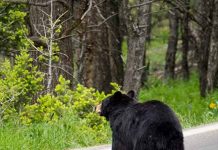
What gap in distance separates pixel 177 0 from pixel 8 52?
4916 mm

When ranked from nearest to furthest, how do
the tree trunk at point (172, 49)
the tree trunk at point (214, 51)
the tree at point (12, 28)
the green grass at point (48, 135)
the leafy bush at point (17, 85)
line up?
the green grass at point (48, 135) → the leafy bush at point (17, 85) → the tree at point (12, 28) → the tree trunk at point (214, 51) → the tree trunk at point (172, 49)

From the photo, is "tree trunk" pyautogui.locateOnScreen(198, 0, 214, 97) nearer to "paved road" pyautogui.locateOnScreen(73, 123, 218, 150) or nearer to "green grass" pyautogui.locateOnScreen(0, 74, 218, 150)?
"green grass" pyautogui.locateOnScreen(0, 74, 218, 150)

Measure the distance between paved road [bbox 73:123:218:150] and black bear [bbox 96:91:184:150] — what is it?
120cm

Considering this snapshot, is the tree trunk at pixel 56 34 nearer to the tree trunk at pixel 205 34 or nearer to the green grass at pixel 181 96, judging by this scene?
the green grass at pixel 181 96

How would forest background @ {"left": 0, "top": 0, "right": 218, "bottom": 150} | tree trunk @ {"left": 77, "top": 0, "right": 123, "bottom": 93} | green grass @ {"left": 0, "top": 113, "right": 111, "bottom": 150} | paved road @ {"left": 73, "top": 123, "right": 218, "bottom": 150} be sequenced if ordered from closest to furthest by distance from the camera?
1. green grass @ {"left": 0, "top": 113, "right": 111, "bottom": 150}
2. paved road @ {"left": 73, "top": 123, "right": 218, "bottom": 150}
3. forest background @ {"left": 0, "top": 0, "right": 218, "bottom": 150}
4. tree trunk @ {"left": 77, "top": 0, "right": 123, "bottom": 93}

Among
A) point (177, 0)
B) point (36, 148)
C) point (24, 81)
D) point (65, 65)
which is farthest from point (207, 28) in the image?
point (36, 148)

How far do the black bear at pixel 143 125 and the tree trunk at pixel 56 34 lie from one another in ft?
10.8

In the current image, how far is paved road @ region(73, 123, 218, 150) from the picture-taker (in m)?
7.81

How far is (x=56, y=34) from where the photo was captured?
10242 mm

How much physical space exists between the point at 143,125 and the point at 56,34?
14.6 feet

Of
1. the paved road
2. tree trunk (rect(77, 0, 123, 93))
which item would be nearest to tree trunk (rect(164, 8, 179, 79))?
tree trunk (rect(77, 0, 123, 93))

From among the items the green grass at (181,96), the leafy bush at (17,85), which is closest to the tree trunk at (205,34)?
the green grass at (181,96)

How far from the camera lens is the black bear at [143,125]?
5938mm

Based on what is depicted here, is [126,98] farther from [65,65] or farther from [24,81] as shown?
[65,65]
